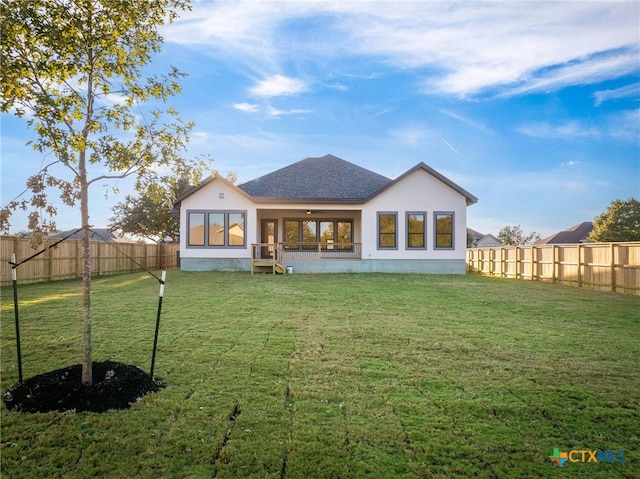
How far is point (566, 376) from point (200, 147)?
18.5 ft

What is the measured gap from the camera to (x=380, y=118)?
1941 centimetres

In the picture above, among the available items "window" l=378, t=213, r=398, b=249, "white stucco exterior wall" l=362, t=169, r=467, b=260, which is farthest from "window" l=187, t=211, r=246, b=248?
"window" l=378, t=213, r=398, b=249

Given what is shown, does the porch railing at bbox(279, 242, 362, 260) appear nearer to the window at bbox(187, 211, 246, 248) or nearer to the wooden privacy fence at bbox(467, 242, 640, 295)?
the window at bbox(187, 211, 246, 248)

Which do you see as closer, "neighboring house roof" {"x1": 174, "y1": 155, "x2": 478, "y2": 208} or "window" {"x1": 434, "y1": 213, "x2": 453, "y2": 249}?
"neighboring house roof" {"x1": 174, "y1": 155, "x2": 478, "y2": 208}

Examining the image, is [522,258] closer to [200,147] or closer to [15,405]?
[200,147]

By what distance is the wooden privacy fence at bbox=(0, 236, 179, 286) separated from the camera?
569 inches

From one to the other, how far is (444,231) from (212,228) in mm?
12322

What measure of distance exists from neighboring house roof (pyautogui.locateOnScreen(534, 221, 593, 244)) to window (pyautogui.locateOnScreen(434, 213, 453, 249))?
3383cm

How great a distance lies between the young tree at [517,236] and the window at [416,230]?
4441 centimetres

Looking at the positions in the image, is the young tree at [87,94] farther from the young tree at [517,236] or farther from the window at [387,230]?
the young tree at [517,236]

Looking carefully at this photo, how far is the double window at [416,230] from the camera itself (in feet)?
65.3

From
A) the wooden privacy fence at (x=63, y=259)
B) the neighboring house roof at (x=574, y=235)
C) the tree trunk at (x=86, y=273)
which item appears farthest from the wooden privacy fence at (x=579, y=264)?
the neighboring house roof at (x=574, y=235)

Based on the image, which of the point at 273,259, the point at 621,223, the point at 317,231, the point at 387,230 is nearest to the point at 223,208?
the point at 273,259

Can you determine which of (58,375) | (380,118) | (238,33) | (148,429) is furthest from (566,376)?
(380,118)
